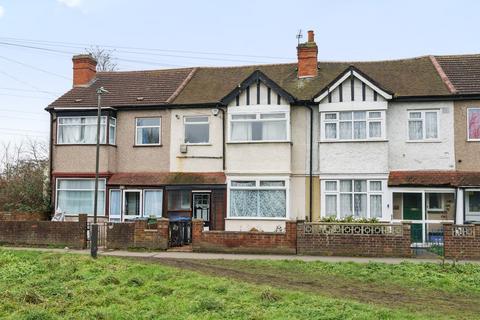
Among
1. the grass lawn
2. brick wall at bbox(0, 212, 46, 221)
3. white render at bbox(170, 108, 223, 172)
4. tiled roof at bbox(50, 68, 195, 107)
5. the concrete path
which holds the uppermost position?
tiled roof at bbox(50, 68, 195, 107)

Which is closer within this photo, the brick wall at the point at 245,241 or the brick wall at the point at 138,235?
Result: the brick wall at the point at 245,241

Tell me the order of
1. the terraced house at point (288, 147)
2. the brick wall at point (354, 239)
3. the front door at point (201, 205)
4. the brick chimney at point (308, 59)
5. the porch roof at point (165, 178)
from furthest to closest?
the brick chimney at point (308, 59) < the front door at point (201, 205) < the porch roof at point (165, 178) < the terraced house at point (288, 147) < the brick wall at point (354, 239)

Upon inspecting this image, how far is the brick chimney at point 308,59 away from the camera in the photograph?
82.8ft

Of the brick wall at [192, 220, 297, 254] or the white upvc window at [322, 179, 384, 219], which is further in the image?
the white upvc window at [322, 179, 384, 219]

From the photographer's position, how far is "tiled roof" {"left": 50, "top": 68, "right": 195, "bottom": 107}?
25.3 m

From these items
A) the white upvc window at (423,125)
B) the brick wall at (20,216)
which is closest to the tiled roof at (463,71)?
the white upvc window at (423,125)

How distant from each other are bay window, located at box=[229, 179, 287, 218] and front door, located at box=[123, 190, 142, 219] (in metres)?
4.49

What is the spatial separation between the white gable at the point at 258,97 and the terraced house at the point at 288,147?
0.05 m

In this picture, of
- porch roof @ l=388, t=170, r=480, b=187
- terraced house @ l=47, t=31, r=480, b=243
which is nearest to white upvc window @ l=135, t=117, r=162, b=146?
terraced house @ l=47, t=31, r=480, b=243

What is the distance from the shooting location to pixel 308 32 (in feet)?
85.2

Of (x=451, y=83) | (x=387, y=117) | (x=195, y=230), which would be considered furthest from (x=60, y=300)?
(x=451, y=83)

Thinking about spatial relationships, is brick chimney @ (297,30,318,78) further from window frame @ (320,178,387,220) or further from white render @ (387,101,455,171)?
window frame @ (320,178,387,220)

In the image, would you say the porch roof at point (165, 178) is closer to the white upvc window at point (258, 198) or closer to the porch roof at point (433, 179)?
the white upvc window at point (258, 198)

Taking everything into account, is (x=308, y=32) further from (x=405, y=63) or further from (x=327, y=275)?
(x=327, y=275)
